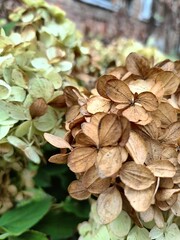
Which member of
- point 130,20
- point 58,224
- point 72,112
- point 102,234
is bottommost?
point 130,20

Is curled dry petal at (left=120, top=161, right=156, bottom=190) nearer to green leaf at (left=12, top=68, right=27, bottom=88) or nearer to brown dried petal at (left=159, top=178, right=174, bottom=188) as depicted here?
brown dried petal at (left=159, top=178, right=174, bottom=188)

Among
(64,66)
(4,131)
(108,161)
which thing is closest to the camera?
(108,161)

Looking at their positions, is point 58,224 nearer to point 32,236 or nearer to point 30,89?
point 32,236

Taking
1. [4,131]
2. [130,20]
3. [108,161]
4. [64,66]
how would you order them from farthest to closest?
1. [130,20]
2. [64,66]
3. [4,131]
4. [108,161]

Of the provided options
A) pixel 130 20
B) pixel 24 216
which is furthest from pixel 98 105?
pixel 130 20

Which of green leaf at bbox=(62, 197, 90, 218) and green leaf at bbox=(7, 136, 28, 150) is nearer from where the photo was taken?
green leaf at bbox=(7, 136, 28, 150)

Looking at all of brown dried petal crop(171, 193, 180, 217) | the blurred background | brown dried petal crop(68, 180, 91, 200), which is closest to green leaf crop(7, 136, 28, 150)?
Result: brown dried petal crop(68, 180, 91, 200)
